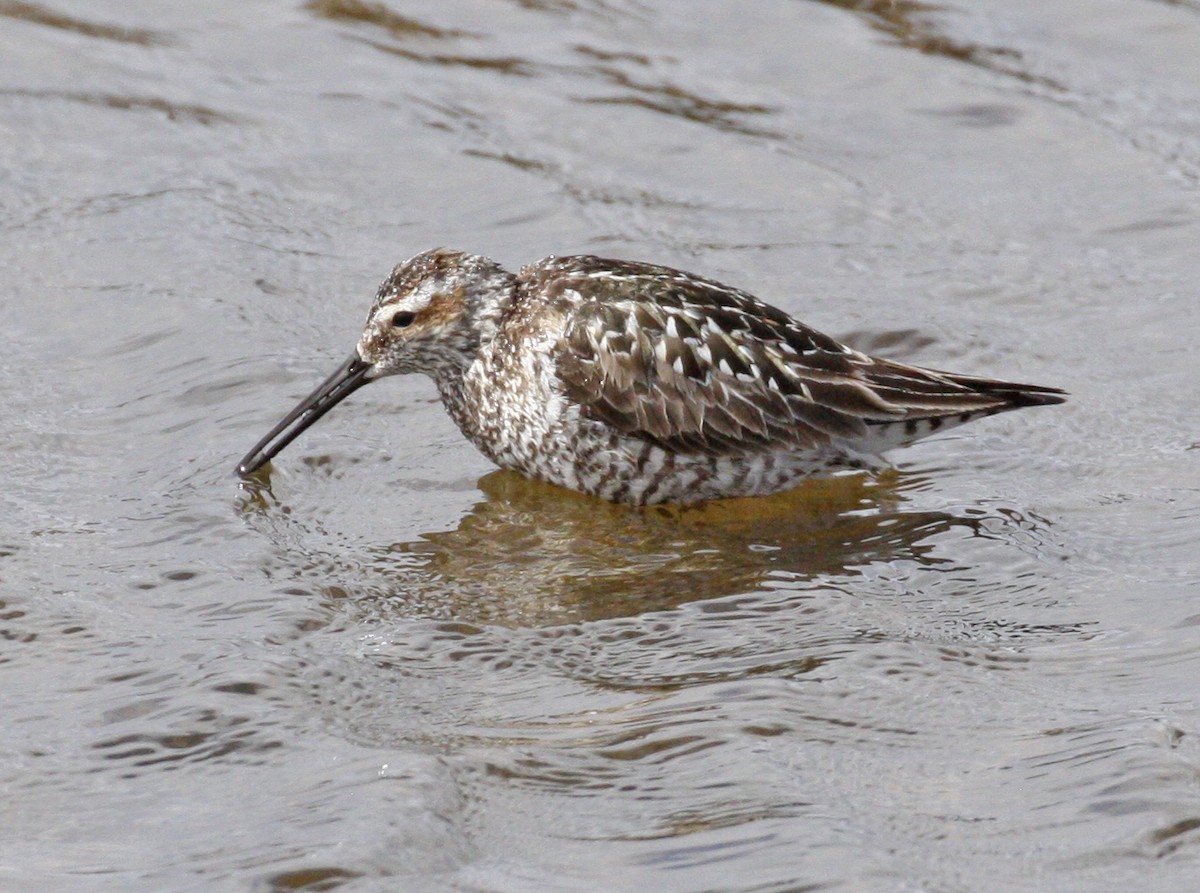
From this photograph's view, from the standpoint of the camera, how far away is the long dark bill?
841cm

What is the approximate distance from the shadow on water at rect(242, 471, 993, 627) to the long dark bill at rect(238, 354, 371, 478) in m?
0.24

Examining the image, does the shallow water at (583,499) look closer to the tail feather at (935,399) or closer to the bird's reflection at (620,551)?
the bird's reflection at (620,551)

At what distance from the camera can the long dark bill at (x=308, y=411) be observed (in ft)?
27.6

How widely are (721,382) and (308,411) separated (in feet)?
6.37

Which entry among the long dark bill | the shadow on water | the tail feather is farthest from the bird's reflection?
the long dark bill

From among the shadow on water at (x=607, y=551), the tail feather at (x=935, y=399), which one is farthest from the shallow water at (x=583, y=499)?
the tail feather at (x=935, y=399)

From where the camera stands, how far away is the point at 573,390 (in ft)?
26.9

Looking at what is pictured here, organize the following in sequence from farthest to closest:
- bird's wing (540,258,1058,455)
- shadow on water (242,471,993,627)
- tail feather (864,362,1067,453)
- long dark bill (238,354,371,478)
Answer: long dark bill (238,354,371,478) < bird's wing (540,258,1058,455) < tail feather (864,362,1067,453) < shadow on water (242,471,993,627)

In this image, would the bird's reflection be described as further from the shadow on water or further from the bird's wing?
the bird's wing

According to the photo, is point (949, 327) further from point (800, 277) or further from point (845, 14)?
point (845, 14)

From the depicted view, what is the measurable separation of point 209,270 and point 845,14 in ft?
18.6

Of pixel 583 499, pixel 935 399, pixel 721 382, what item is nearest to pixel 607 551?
pixel 583 499

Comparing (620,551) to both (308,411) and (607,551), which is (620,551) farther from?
(308,411)

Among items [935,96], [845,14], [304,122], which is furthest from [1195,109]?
[304,122]
